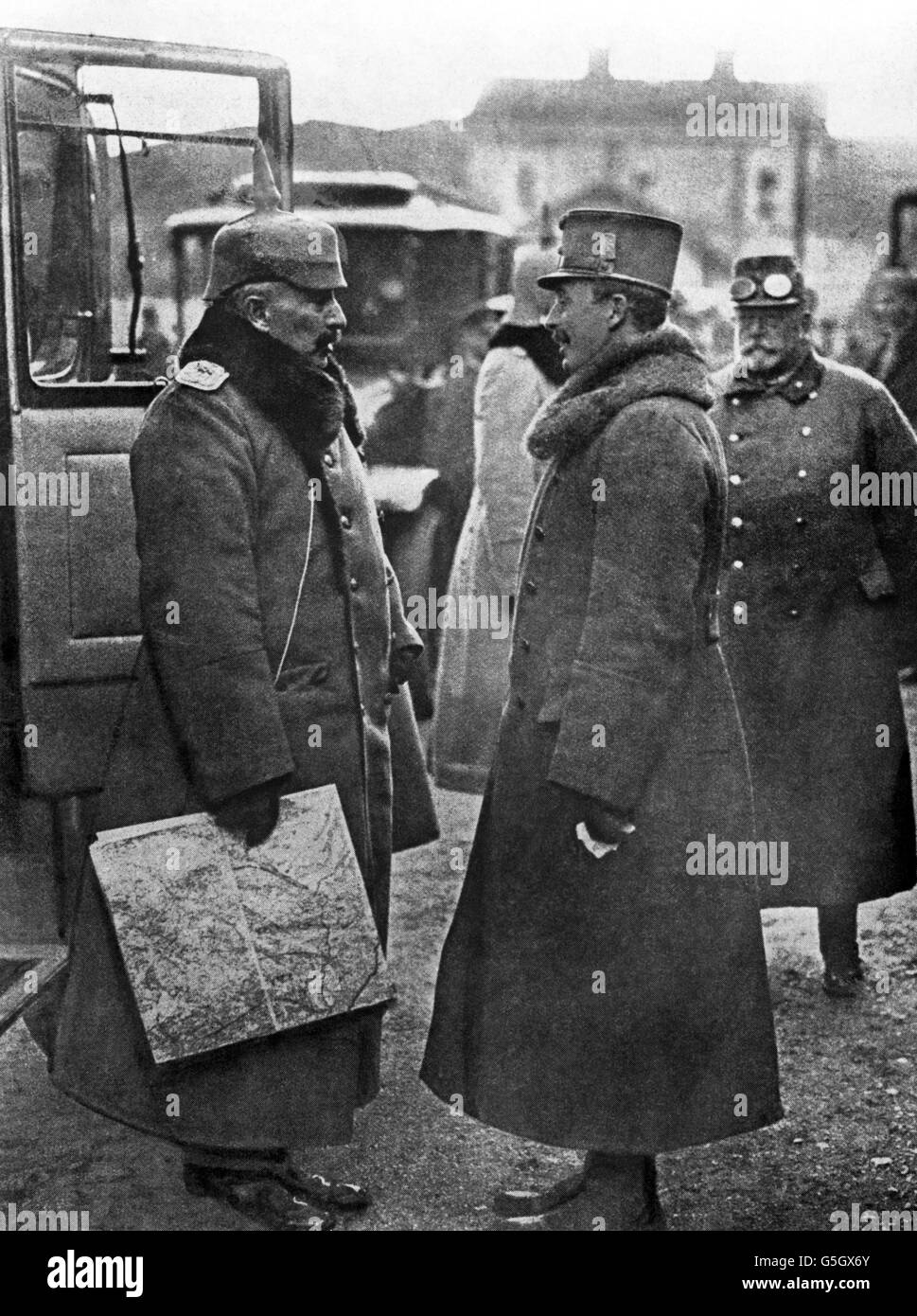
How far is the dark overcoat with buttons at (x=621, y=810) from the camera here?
3234 millimetres

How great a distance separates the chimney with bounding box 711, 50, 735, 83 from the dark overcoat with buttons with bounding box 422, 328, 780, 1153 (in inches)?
35.1

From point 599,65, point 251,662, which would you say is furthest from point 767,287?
point 251,662

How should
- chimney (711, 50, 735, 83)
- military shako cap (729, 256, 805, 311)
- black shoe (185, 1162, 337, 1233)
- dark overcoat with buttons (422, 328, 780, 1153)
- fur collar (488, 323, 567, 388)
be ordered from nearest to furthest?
1. dark overcoat with buttons (422, 328, 780, 1153)
2. black shoe (185, 1162, 337, 1233)
3. chimney (711, 50, 735, 83)
4. military shako cap (729, 256, 805, 311)
5. fur collar (488, 323, 567, 388)

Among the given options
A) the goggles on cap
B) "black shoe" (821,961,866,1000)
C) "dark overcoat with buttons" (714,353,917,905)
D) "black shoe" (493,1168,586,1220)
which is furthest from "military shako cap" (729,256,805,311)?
"black shoe" (493,1168,586,1220)

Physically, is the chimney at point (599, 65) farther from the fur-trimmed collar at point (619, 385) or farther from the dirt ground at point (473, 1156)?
the dirt ground at point (473, 1156)

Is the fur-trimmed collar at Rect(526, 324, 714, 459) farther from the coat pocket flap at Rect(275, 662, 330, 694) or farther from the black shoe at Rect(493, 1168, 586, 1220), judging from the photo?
the black shoe at Rect(493, 1168, 586, 1220)

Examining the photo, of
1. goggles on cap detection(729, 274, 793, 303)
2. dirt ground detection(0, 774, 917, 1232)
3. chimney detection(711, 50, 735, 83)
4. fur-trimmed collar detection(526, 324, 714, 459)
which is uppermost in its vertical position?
chimney detection(711, 50, 735, 83)

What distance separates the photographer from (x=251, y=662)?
3.44m

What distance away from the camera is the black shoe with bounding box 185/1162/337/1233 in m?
3.55

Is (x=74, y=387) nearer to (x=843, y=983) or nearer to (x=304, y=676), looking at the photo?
(x=304, y=676)

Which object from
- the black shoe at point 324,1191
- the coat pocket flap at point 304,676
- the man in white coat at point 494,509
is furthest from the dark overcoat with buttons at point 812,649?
the black shoe at point 324,1191

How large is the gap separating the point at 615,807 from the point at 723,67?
5.89 feet
